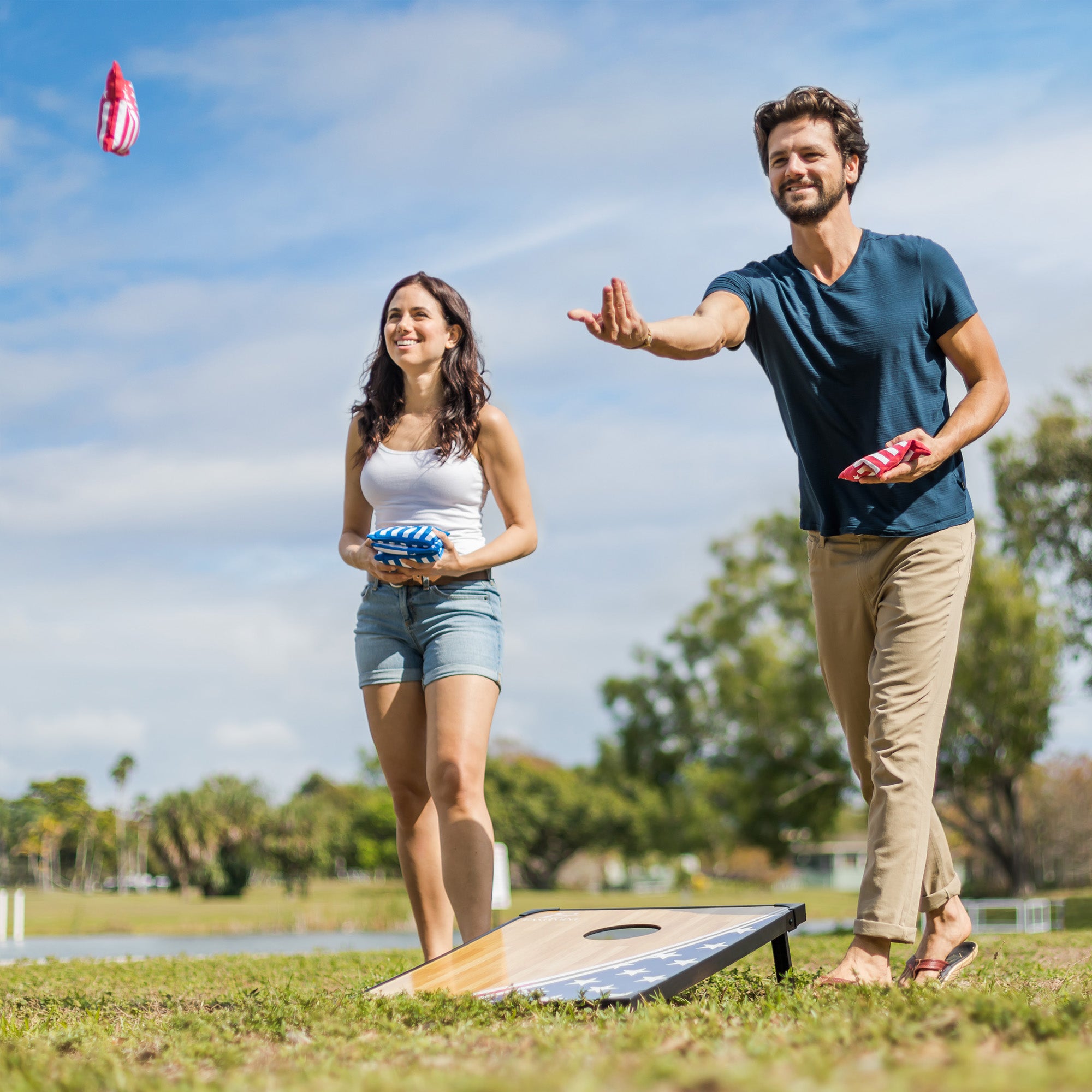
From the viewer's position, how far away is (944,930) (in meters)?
3.37

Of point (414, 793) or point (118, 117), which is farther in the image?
point (118, 117)

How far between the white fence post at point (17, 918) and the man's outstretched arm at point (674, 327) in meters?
10.9

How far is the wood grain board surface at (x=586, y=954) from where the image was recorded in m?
2.72

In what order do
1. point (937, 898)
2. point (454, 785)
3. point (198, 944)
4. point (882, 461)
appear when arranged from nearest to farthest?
point (882, 461)
point (937, 898)
point (454, 785)
point (198, 944)

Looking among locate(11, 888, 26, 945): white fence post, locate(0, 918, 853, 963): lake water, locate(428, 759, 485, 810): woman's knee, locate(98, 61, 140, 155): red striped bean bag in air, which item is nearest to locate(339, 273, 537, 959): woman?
locate(428, 759, 485, 810): woman's knee

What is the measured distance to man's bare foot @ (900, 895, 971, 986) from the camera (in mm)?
3346

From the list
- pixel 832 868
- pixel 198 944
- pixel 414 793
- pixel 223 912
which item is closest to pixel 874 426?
pixel 414 793

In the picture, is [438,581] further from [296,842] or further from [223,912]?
[296,842]

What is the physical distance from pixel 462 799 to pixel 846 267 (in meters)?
2.19

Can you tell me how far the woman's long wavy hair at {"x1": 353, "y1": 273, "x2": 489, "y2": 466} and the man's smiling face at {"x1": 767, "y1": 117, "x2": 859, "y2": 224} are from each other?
4.67 ft

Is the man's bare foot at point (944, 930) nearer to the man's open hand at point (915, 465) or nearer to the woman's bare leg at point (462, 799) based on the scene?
the man's open hand at point (915, 465)

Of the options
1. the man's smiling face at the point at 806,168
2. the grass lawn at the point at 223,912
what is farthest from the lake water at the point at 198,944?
the man's smiling face at the point at 806,168

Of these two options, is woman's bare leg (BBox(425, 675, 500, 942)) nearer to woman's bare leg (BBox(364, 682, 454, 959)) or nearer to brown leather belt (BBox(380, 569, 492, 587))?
woman's bare leg (BBox(364, 682, 454, 959))

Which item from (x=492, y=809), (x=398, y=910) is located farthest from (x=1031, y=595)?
(x=492, y=809)
